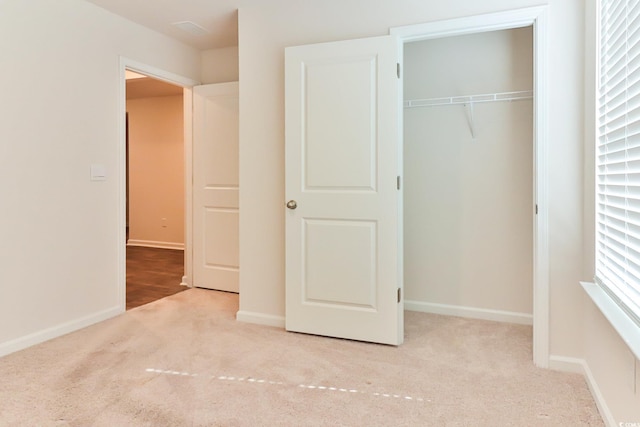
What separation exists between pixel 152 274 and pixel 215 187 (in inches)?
60.6

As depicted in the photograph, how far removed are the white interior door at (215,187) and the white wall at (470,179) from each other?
5.48ft

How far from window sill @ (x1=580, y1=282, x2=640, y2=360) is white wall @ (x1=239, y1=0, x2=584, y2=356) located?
379 millimetres

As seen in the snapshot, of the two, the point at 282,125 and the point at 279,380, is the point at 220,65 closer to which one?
the point at 282,125

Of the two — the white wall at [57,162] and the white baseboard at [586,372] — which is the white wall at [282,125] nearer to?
the white baseboard at [586,372]

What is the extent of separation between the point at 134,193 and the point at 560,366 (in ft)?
21.8

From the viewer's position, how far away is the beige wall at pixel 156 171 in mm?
6742

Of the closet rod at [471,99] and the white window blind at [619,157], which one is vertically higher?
the closet rod at [471,99]

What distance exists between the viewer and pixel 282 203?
3127mm

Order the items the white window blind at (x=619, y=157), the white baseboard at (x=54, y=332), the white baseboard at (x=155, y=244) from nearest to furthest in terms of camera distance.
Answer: the white window blind at (x=619, y=157)
the white baseboard at (x=54, y=332)
the white baseboard at (x=155, y=244)

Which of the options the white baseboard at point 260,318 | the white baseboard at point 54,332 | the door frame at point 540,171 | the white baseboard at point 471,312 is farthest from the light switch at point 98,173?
the door frame at point 540,171

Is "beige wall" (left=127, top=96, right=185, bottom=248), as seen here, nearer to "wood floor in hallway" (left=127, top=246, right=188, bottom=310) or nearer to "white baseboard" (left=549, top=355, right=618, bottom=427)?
"wood floor in hallway" (left=127, top=246, right=188, bottom=310)

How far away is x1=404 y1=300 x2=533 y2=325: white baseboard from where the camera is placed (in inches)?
126

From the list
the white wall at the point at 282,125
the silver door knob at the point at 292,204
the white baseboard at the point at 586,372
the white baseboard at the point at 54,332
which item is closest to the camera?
the white baseboard at the point at 586,372

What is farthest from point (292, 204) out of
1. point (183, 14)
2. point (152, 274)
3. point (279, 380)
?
point (152, 274)
